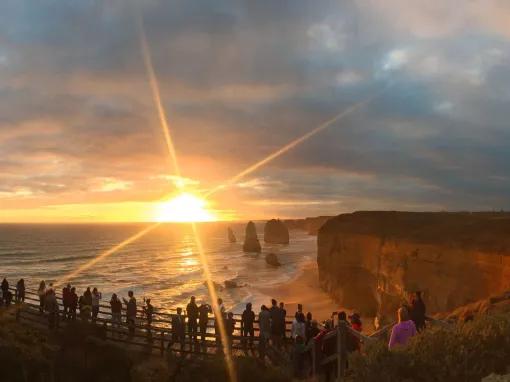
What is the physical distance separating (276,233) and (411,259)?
4817 inches

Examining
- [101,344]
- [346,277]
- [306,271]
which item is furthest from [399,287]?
[306,271]

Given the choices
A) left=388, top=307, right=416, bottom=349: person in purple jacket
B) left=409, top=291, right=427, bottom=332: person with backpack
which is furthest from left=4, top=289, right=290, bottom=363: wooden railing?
left=388, top=307, right=416, bottom=349: person in purple jacket

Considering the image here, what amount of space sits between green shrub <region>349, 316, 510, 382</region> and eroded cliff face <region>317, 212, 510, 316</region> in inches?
775

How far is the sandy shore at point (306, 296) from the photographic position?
39219 millimetres

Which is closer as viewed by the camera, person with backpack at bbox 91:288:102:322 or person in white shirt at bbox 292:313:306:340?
person in white shirt at bbox 292:313:306:340

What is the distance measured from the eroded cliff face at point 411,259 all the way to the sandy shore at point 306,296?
4.24ft

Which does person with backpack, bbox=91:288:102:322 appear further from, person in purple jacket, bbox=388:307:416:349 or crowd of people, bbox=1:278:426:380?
person in purple jacket, bbox=388:307:416:349

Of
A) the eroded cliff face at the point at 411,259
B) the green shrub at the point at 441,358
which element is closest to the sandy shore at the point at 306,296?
the eroded cliff face at the point at 411,259

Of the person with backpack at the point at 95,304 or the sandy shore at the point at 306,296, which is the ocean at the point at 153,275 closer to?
the sandy shore at the point at 306,296

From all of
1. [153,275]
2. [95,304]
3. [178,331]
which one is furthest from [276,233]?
[178,331]

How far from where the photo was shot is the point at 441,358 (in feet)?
21.0

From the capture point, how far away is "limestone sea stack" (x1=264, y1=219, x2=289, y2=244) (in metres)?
152

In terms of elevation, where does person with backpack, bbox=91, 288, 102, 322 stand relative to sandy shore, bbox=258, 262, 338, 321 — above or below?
above

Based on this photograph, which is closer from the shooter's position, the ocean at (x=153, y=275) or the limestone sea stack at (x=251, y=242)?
the ocean at (x=153, y=275)
